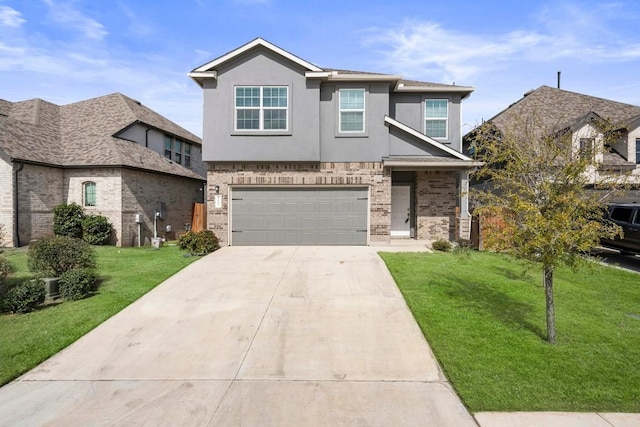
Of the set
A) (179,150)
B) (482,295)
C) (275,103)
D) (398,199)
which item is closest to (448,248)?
(398,199)

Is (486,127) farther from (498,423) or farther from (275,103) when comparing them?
(275,103)

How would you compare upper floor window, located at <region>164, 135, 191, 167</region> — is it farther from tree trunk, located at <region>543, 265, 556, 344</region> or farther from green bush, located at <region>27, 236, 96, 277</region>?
tree trunk, located at <region>543, 265, 556, 344</region>

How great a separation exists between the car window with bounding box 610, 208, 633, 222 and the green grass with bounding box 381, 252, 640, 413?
337 cm

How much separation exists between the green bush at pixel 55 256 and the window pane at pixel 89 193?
28.7ft

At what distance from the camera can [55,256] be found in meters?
7.81

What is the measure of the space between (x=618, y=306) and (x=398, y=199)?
9.16 metres

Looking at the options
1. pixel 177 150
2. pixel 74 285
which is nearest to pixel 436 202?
pixel 74 285

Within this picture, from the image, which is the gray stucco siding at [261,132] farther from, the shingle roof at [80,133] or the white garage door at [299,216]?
the shingle roof at [80,133]

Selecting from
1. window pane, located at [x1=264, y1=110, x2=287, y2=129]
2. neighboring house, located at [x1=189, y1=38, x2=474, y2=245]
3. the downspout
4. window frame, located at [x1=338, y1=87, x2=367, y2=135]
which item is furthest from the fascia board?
the downspout

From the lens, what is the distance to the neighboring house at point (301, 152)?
43.9 feet

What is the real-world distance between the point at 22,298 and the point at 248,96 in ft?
31.6

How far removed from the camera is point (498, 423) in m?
3.43

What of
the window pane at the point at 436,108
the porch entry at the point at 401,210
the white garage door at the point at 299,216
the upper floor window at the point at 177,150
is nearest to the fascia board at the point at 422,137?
the window pane at the point at 436,108

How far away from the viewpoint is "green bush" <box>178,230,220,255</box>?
12.1 meters
